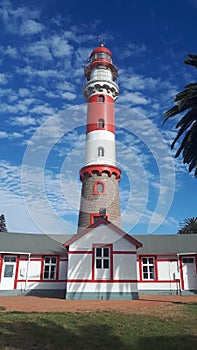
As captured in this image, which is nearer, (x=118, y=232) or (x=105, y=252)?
(x=105, y=252)

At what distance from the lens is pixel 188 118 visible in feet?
54.0

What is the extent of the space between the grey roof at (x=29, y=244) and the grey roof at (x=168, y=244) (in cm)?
757

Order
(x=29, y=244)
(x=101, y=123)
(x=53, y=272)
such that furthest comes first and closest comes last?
1. (x=101, y=123)
2. (x=29, y=244)
3. (x=53, y=272)

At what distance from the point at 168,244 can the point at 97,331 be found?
18205 mm

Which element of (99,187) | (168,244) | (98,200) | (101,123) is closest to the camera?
(98,200)

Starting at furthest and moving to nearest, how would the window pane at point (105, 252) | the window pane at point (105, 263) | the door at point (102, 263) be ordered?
the window pane at point (105, 252)
the window pane at point (105, 263)
the door at point (102, 263)

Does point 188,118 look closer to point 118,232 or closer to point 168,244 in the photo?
point 118,232

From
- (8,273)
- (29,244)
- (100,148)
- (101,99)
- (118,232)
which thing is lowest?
(8,273)

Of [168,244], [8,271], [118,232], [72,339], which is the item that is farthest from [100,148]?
[72,339]

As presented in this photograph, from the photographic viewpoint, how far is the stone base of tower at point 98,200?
23891mm

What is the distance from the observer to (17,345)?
22.2 feet

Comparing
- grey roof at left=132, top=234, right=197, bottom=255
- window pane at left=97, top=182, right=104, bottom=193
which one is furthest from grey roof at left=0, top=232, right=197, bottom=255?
window pane at left=97, top=182, right=104, bottom=193

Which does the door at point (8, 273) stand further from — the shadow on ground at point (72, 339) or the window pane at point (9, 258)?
the shadow on ground at point (72, 339)

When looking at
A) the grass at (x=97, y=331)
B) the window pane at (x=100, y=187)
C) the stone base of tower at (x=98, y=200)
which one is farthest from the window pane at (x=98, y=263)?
the grass at (x=97, y=331)
